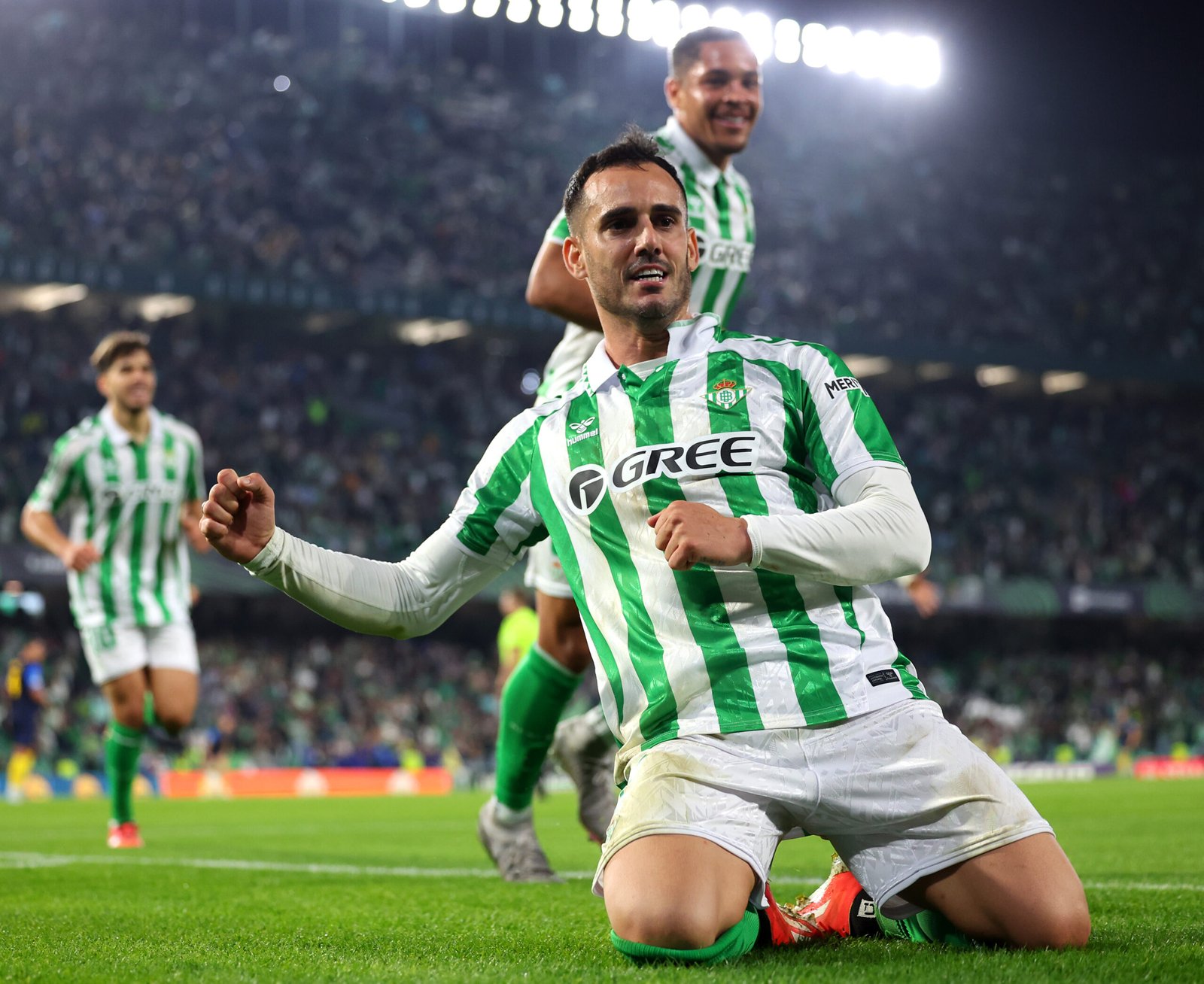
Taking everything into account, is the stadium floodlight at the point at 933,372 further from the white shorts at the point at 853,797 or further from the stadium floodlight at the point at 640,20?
the white shorts at the point at 853,797

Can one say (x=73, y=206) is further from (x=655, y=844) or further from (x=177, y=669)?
(x=655, y=844)

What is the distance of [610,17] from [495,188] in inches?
178

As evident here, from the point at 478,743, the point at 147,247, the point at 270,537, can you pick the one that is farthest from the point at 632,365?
the point at 147,247

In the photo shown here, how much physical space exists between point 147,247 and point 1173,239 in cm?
2177

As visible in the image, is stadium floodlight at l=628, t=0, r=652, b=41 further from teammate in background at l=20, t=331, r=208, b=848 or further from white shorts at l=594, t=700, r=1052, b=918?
white shorts at l=594, t=700, r=1052, b=918

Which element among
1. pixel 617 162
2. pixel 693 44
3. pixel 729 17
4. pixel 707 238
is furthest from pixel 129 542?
pixel 729 17

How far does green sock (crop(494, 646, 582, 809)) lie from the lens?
4609 mm

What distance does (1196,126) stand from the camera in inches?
1232

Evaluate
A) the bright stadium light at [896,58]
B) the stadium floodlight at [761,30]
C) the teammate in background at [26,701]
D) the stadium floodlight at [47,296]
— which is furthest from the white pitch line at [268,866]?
the bright stadium light at [896,58]

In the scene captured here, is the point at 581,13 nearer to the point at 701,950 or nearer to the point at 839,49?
the point at 839,49

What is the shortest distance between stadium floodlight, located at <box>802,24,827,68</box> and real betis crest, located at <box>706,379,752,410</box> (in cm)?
2852

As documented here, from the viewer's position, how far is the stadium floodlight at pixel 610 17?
28578mm

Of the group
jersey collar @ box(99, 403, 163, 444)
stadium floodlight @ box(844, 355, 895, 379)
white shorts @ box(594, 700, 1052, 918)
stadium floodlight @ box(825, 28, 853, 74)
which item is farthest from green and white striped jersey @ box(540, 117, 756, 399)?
stadium floodlight @ box(825, 28, 853, 74)

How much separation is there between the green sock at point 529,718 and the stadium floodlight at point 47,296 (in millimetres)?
20375
